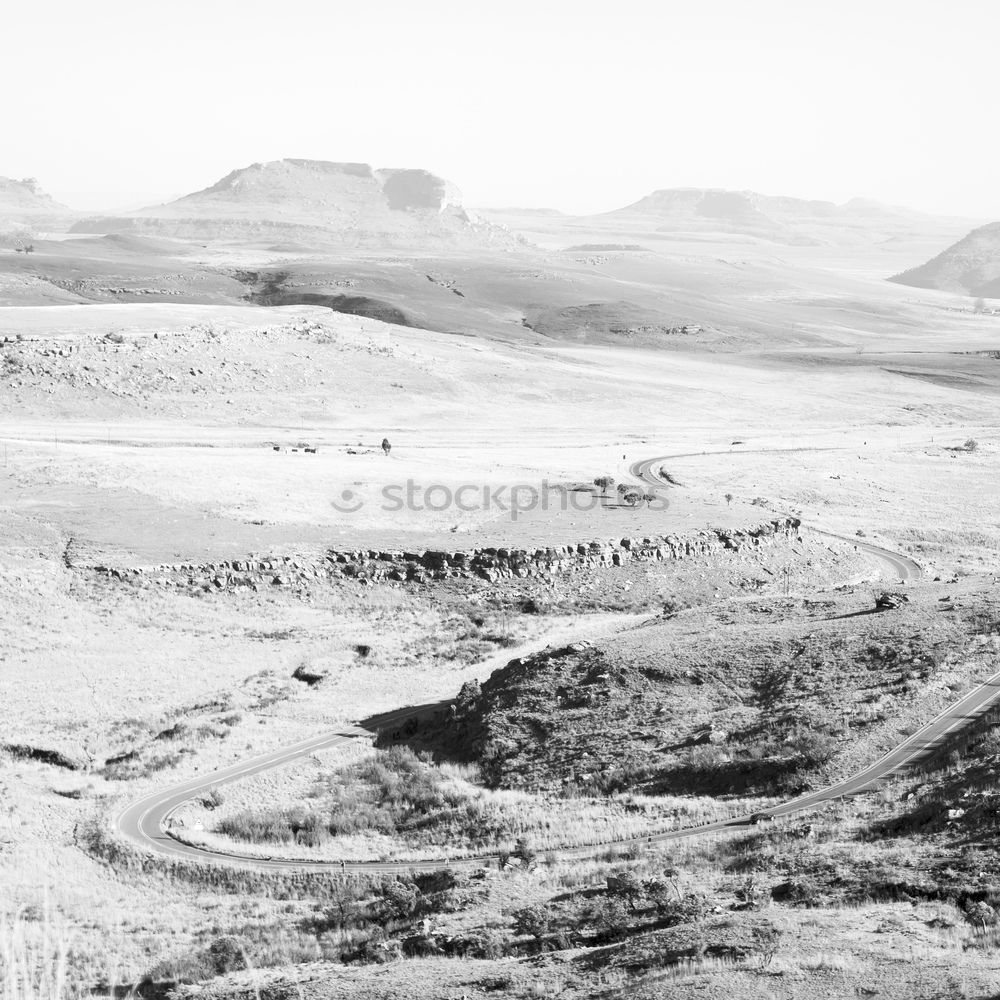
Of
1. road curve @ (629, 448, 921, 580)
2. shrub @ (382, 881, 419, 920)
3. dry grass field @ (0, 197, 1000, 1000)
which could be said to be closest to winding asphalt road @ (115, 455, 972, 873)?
dry grass field @ (0, 197, 1000, 1000)

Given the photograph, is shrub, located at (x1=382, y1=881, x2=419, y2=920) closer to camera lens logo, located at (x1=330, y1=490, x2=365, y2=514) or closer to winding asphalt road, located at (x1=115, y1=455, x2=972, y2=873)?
winding asphalt road, located at (x1=115, y1=455, x2=972, y2=873)

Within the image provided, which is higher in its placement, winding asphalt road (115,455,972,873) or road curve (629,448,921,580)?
road curve (629,448,921,580)

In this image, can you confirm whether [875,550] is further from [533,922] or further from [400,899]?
[533,922]

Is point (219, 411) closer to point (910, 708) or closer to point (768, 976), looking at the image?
point (910, 708)

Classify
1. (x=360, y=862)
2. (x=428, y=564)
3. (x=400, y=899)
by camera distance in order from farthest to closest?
(x=428, y=564), (x=360, y=862), (x=400, y=899)

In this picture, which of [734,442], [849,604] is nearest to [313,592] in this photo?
[849,604]

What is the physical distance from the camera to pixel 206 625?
137 feet

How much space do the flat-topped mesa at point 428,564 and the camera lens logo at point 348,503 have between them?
15.9 ft

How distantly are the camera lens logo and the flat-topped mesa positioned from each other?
15.9 ft

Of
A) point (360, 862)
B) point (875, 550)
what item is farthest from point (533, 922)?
point (875, 550)

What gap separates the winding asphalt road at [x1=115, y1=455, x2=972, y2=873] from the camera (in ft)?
76.5

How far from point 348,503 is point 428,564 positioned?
23.0 feet

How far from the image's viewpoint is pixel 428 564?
46.7 m

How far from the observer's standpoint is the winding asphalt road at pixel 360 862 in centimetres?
2333
